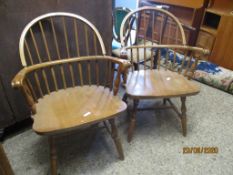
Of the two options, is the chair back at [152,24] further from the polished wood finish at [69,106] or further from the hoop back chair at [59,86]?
the polished wood finish at [69,106]

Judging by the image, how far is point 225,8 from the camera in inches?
95.9

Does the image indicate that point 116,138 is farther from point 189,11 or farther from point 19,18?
point 189,11

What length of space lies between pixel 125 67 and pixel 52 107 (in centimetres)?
49

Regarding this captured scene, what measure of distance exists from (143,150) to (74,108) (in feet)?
2.12

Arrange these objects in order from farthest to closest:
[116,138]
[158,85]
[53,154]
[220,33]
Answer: [220,33], [158,85], [116,138], [53,154]

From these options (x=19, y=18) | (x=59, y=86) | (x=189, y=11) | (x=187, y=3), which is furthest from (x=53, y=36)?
(x=189, y=11)

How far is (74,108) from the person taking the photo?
114 cm

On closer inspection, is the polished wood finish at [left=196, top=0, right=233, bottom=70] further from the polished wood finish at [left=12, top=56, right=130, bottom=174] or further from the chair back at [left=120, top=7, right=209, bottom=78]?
the polished wood finish at [left=12, top=56, right=130, bottom=174]

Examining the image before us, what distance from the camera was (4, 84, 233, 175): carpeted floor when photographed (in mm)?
1314

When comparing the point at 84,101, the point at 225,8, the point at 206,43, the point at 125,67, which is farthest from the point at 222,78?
the point at 84,101

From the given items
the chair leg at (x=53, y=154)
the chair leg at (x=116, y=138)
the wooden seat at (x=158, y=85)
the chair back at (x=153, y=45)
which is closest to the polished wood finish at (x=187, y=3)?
the chair back at (x=153, y=45)

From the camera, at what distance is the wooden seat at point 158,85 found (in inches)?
51.4

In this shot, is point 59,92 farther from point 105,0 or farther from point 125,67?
point 105,0

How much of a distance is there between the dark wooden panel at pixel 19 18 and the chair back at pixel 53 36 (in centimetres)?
6
